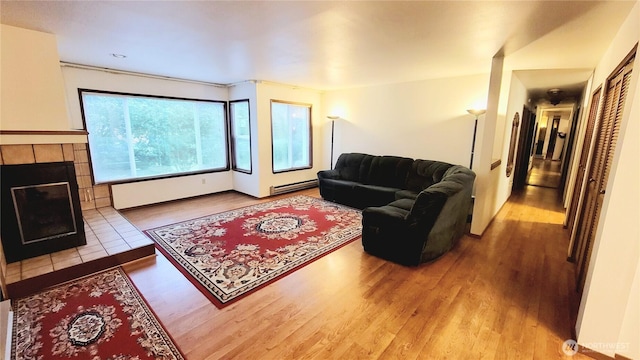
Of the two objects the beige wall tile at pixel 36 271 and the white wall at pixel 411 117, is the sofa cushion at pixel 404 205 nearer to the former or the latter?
the white wall at pixel 411 117

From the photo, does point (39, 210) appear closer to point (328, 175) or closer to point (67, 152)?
point (67, 152)

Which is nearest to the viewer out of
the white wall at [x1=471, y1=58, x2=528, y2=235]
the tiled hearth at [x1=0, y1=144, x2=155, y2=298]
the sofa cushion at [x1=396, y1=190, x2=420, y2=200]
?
the tiled hearth at [x1=0, y1=144, x2=155, y2=298]

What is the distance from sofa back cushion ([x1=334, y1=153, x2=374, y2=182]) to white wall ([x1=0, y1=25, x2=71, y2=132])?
423 centimetres

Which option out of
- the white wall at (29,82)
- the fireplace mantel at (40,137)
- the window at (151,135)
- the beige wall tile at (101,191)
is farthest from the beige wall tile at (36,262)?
the window at (151,135)

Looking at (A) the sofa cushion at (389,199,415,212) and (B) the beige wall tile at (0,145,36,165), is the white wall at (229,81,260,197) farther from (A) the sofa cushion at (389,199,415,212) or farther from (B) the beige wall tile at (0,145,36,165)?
(B) the beige wall tile at (0,145,36,165)

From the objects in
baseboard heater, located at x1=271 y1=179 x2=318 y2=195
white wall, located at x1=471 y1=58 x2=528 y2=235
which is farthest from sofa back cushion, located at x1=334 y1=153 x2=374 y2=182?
white wall, located at x1=471 y1=58 x2=528 y2=235

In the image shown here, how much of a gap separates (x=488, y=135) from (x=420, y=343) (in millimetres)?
2680

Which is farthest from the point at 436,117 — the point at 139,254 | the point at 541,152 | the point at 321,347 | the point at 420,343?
the point at 541,152

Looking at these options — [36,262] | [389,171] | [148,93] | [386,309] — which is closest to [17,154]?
[36,262]

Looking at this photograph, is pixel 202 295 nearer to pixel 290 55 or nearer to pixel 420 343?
pixel 420 343

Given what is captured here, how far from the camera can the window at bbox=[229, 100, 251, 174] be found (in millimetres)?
5391

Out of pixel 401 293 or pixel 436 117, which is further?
pixel 436 117

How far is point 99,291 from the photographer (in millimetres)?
2367

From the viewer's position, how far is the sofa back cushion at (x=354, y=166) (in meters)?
5.29
